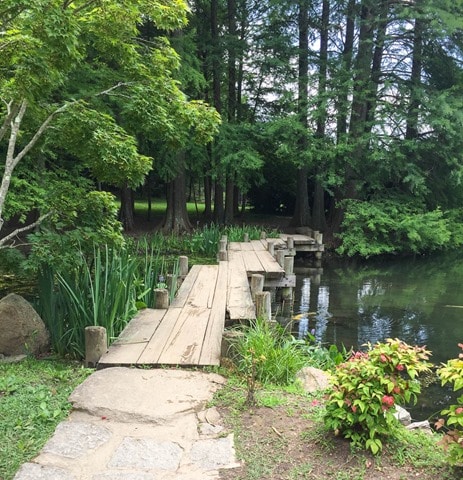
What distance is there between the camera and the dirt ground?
2363mm

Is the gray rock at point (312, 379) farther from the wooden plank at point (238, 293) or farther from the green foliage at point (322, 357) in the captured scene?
the wooden plank at point (238, 293)

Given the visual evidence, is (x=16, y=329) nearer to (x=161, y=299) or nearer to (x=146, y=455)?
(x=161, y=299)

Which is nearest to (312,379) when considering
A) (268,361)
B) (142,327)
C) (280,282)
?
(268,361)

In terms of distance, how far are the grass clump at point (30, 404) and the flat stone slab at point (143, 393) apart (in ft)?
0.49

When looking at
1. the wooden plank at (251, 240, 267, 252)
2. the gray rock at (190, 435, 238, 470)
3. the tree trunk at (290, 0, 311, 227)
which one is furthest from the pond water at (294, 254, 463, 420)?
the tree trunk at (290, 0, 311, 227)

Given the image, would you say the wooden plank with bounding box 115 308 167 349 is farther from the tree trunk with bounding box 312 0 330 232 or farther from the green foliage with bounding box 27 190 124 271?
the tree trunk with bounding box 312 0 330 232

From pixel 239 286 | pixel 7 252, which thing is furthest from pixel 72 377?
pixel 239 286

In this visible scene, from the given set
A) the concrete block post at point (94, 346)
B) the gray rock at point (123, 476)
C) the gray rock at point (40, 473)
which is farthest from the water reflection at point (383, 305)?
the gray rock at point (40, 473)

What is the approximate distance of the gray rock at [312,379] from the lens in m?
3.58

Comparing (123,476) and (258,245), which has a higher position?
(258,245)

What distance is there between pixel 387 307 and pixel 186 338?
617 centimetres

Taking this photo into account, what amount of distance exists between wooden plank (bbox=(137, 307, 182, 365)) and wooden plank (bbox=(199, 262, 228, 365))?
1.22 feet

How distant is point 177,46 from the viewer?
13.3 meters

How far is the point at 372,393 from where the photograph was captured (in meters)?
2.45
